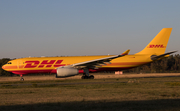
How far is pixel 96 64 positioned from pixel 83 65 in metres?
1.86

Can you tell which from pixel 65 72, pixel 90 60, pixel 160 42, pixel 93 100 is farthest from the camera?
pixel 160 42

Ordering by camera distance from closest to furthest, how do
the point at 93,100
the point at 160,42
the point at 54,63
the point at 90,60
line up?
1. the point at 93,100
2. the point at 90,60
3. the point at 54,63
4. the point at 160,42

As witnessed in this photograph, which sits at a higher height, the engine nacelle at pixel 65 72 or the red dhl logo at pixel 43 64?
the red dhl logo at pixel 43 64

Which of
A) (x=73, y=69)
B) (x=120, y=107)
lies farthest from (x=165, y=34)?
(x=120, y=107)

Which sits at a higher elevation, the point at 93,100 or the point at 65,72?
the point at 65,72

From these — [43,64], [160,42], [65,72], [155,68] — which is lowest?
[155,68]

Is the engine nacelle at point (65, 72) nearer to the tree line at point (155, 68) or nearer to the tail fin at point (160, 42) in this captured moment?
the tail fin at point (160, 42)

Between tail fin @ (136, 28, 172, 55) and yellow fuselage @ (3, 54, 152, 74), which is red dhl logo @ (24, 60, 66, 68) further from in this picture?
tail fin @ (136, 28, 172, 55)

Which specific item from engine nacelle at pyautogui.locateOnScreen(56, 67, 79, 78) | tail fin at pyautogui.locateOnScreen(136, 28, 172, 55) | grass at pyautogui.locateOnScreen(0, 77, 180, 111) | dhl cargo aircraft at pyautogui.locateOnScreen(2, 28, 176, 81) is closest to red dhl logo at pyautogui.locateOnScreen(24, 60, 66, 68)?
dhl cargo aircraft at pyautogui.locateOnScreen(2, 28, 176, 81)

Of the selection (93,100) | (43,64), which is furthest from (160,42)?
(93,100)

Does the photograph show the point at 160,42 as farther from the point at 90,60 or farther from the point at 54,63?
the point at 54,63

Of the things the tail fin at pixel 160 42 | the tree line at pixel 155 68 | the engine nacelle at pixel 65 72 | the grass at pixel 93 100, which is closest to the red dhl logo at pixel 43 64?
the engine nacelle at pixel 65 72

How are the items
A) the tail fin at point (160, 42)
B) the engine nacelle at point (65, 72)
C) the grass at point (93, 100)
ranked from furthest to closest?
1. the tail fin at point (160, 42)
2. the engine nacelle at point (65, 72)
3. the grass at point (93, 100)

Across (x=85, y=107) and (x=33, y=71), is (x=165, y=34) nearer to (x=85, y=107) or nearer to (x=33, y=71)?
(x=33, y=71)
